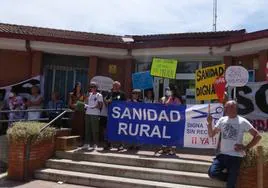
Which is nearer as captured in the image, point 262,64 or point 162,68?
point 162,68

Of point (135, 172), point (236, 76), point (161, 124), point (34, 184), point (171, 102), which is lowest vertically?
point (34, 184)

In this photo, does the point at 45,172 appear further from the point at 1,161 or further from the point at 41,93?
the point at 41,93

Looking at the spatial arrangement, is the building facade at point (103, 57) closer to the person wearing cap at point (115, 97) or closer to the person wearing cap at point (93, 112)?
the person wearing cap at point (115, 97)

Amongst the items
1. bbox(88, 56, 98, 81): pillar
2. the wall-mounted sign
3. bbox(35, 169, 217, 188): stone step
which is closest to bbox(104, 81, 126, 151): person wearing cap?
bbox(35, 169, 217, 188): stone step

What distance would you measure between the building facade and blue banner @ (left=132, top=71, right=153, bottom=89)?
7.03 ft

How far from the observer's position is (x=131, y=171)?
9.37 meters

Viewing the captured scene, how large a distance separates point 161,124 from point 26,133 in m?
3.03

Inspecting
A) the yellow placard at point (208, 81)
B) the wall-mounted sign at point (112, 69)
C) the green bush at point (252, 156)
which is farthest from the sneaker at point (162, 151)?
the wall-mounted sign at point (112, 69)

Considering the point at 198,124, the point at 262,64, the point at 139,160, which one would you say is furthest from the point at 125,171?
the point at 262,64

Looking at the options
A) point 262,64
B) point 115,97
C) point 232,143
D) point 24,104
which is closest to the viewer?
point 232,143

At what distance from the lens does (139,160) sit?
9.72 m

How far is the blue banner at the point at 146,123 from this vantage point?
10.4 meters

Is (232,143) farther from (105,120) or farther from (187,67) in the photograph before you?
(187,67)

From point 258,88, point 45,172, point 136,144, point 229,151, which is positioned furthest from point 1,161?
point 258,88
